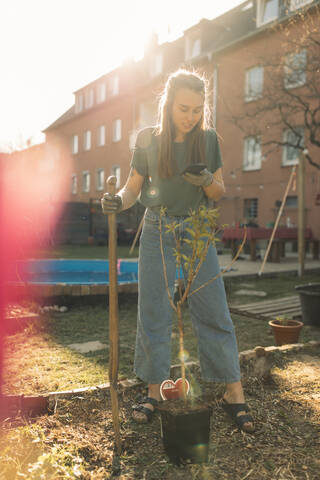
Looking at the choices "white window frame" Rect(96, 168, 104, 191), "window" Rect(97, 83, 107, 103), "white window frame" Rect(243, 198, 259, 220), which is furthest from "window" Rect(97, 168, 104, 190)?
"white window frame" Rect(243, 198, 259, 220)

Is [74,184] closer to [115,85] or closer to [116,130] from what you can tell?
[116,130]

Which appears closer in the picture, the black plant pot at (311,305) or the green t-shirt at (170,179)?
the green t-shirt at (170,179)

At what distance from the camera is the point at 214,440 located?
2084mm

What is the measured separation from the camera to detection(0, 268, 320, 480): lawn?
180cm

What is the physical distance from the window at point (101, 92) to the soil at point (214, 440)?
103 ft

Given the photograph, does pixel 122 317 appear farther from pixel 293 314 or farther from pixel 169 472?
pixel 169 472

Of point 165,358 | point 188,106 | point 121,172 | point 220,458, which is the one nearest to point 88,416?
point 165,358

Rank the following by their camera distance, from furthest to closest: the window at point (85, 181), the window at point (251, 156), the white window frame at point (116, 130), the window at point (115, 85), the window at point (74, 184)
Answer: the window at point (74, 184) < the window at point (85, 181) < the window at point (115, 85) < the white window frame at point (116, 130) < the window at point (251, 156)

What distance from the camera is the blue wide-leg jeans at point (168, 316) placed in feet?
7.74

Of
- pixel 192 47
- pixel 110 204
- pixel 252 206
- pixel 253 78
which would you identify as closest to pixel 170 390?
pixel 110 204

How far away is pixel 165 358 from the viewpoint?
94.3 inches

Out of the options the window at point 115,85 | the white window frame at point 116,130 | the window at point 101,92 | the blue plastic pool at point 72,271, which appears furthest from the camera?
the window at point 101,92

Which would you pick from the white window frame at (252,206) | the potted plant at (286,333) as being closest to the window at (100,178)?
the white window frame at (252,206)

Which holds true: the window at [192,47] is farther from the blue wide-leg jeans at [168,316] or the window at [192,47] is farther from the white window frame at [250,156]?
the blue wide-leg jeans at [168,316]
